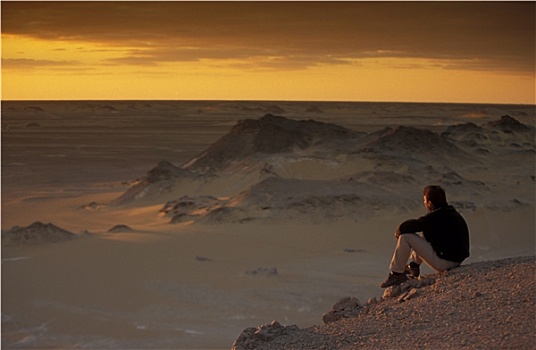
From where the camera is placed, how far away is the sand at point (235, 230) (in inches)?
456

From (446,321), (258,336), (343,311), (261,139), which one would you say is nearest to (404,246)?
(343,311)

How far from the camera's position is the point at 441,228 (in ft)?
20.0

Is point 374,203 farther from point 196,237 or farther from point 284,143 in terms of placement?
point 284,143

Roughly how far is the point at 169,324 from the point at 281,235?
668cm

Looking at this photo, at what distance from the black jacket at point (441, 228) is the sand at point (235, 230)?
15.5 feet

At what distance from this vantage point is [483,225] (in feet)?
60.7

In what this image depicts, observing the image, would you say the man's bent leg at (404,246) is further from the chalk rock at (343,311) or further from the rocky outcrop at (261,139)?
the rocky outcrop at (261,139)

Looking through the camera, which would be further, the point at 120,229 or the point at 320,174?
the point at 320,174

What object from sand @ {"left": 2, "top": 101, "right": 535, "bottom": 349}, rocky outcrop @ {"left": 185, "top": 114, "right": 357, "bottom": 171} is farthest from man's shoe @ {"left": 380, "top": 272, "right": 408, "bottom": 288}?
rocky outcrop @ {"left": 185, "top": 114, "right": 357, "bottom": 171}

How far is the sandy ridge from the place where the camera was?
195 inches

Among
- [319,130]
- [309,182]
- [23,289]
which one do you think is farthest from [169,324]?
[319,130]

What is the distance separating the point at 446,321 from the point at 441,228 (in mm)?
1000

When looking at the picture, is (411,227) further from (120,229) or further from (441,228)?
(120,229)

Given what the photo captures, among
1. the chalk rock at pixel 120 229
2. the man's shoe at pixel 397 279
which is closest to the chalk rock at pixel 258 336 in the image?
the man's shoe at pixel 397 279
